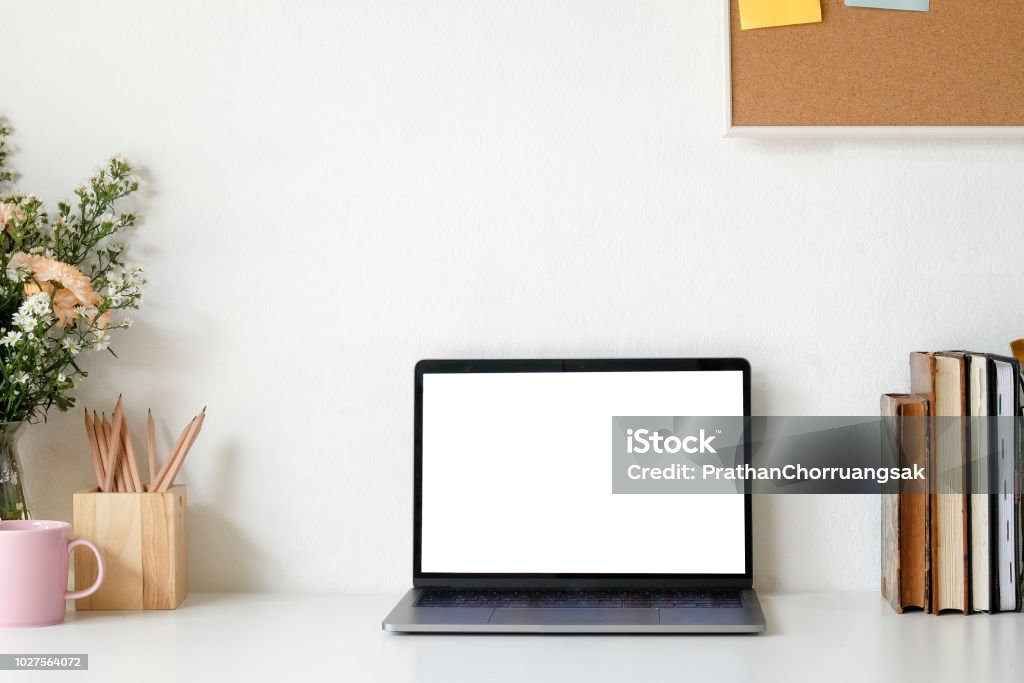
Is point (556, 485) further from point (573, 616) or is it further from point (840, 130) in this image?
point (840, 130)

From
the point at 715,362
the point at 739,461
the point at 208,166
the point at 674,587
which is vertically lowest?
the point at 674,587

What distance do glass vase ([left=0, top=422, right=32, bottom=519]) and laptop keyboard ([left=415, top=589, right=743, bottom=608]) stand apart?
1.50ft

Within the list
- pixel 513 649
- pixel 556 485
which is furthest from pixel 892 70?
pixel 513 649

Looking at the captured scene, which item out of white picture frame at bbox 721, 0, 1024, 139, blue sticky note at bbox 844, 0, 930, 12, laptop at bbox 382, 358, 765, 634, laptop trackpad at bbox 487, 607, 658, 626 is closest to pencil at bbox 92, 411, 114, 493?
laptop at bbox 382, 358, 765, 634

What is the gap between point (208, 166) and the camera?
1.09 meters

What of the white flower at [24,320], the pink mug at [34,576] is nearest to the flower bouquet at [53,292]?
the white flower at [24,320]

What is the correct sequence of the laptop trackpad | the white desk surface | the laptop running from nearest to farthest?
the white desk surface, the laptop trackpad, the laptop

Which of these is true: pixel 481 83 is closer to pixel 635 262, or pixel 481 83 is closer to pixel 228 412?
pixel 635 262

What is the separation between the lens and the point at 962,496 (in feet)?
3.06

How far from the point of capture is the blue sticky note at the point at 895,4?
1.02 meters

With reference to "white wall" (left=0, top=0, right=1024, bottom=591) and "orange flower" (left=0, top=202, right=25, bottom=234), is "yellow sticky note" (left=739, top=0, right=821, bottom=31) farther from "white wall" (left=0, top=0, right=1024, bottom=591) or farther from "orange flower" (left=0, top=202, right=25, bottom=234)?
"orange flower" (left=0, top=202, right=25, bottom=234)

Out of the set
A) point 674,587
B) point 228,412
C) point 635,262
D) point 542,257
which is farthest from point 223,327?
point 674,587

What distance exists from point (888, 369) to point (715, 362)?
207 mm

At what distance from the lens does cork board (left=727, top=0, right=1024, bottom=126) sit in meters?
1.02
